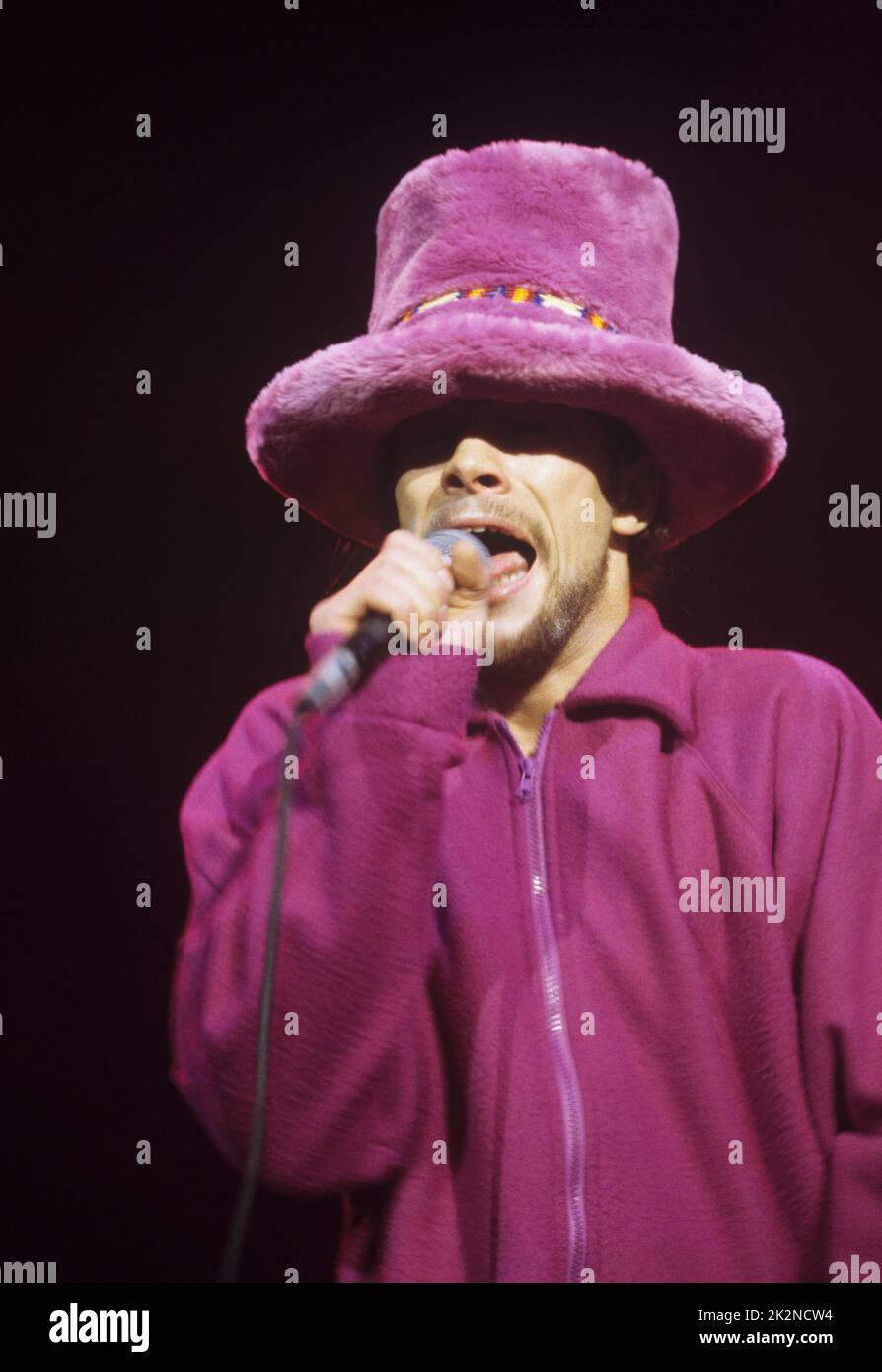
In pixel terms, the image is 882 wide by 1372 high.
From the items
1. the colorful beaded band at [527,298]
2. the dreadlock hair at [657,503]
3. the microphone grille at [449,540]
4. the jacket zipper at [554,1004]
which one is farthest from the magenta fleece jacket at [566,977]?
the colorful beaded band at [527,298]

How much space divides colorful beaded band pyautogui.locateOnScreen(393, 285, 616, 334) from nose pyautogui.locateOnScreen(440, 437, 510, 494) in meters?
0.16

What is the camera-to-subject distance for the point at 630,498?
4.84ft

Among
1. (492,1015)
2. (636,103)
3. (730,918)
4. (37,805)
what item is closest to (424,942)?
(492,1015)

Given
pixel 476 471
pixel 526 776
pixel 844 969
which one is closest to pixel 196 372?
pixel 476 471

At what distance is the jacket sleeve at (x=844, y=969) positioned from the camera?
1.13m

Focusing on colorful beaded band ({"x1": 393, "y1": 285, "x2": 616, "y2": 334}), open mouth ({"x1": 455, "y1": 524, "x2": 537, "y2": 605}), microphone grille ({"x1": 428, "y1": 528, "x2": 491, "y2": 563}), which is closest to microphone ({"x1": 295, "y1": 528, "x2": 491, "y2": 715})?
Answer: microphone grille ({"x1": 428, "y1": 528, "x2": 491, "y2": 563})

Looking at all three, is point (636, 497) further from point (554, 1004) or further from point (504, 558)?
point (554, 1004)

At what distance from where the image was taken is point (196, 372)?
1723 millimetres

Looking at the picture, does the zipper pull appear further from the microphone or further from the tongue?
the microphone

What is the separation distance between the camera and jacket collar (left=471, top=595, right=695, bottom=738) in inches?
51.8

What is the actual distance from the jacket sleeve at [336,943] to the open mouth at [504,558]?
0.19 meters

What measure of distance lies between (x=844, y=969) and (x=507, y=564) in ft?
1.88

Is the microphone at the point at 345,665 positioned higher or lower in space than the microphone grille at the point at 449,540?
lower

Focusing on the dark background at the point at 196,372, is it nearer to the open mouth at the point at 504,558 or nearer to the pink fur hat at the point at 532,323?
the pink fur hat at the point at 532,323
